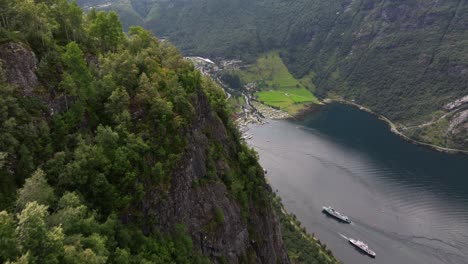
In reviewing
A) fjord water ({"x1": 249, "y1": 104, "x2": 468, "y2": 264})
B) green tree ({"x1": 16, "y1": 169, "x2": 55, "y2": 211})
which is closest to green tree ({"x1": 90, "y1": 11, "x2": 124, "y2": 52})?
green tree ({"x1": 16, "y1": 169, "x2": 55, "y2": 211})

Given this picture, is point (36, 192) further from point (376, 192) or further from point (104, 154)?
point (376, 192)

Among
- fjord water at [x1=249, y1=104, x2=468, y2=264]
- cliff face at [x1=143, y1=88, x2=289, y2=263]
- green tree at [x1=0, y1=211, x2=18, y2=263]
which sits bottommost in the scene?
fjord water at [x1=249, y1=104, x2=468, y2=264]

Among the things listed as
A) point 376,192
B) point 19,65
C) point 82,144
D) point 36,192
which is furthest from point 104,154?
point 376,192

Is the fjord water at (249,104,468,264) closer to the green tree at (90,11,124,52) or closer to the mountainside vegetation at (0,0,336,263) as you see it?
the mountainside vegetation at (0,0,336,263)

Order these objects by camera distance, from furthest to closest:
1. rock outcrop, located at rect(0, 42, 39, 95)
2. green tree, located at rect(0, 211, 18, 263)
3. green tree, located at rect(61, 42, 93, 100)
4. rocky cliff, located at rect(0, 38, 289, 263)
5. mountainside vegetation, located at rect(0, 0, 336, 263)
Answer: green tree, located at rect(61, 42, 93, 100), rocky cliff, located at rect(0, 38, 289, 263), rock outcrop, located at rect(0, 42, 39, 95), mountainside vegetation, located at rect(0, 0, 336, 263), green tree, located at rect(0, 211, 18, 263)

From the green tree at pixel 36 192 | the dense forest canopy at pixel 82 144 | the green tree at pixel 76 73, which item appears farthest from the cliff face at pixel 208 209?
the green tree at pixel 76 73

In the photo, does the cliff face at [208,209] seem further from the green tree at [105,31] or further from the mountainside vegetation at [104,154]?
the green tree at [105,31]
